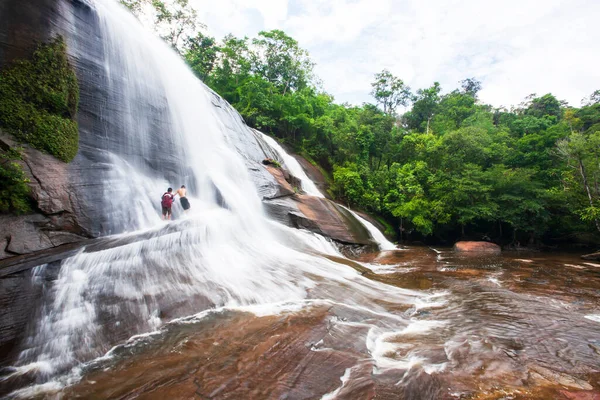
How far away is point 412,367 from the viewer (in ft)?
12.2

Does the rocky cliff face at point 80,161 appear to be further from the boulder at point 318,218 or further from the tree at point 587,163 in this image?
the tree at point 587,163

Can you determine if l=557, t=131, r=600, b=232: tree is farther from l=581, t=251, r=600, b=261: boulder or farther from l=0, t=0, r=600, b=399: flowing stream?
l=0, t=0, r=600, b=399: flowing stream

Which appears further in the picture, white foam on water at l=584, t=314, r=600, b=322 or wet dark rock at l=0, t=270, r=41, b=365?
white foam on water at l=584, t=314, r=600, b=322

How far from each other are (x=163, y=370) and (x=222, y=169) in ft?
32.8

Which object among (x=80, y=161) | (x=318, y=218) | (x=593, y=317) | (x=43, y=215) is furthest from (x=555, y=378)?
(x=318, y=218)

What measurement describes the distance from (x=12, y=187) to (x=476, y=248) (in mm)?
19823

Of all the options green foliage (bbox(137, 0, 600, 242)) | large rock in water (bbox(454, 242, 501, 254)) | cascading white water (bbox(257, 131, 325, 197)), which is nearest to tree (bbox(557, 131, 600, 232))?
Result: green foliage (bbox(137, 0, 600, 242))

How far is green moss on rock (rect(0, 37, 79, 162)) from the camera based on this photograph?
6531 millimetres

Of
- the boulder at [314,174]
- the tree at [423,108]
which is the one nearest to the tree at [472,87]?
the tree at [423,108]

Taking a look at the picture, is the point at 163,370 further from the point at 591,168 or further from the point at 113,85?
the point at 591,168

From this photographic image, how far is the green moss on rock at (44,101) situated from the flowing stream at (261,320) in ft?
4.24

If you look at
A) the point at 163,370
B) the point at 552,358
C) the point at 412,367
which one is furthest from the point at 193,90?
the point at 552,358

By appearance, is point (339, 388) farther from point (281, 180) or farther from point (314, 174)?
point (314, 174)

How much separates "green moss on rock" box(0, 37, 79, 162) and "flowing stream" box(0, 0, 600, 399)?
4.24ft
